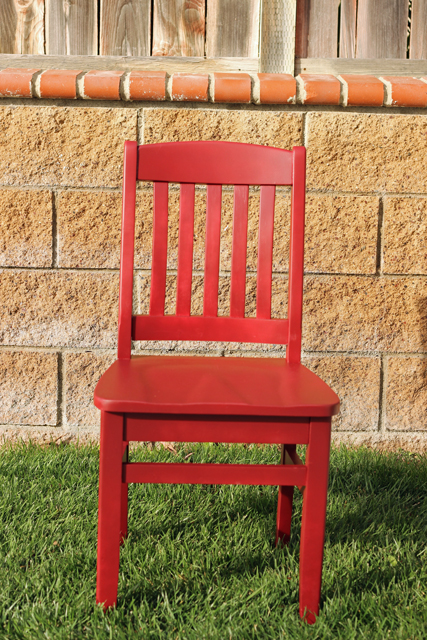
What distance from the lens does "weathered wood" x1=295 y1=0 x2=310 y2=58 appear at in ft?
7.32

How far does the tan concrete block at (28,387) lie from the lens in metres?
2.22

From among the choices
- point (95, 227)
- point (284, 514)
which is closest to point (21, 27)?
point (95, 227)

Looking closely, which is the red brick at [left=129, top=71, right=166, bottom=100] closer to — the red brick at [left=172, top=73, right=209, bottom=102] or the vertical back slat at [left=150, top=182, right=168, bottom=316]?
the red brick at [left=172, top=73, right=209, bottom=102]

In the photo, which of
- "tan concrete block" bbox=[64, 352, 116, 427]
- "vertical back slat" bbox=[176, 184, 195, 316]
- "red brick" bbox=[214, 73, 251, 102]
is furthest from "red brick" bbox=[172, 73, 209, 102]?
"tan concrete block" bbox=[64, 352, 116, 427]

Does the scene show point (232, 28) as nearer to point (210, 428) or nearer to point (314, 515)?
point (210, 428)

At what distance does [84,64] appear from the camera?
7.31 ft

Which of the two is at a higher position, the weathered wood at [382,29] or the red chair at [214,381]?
the weathered wood at [382,29]

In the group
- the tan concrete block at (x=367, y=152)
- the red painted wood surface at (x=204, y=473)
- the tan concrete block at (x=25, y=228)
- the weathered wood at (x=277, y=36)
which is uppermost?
the weathered wood at (x=277, y=36)

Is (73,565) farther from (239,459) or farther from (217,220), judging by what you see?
(217,220)

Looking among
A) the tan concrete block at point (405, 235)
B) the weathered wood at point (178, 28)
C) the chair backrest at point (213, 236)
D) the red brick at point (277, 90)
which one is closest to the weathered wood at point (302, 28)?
the red brick at point (277, 90)

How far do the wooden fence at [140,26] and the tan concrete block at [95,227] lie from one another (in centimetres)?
60

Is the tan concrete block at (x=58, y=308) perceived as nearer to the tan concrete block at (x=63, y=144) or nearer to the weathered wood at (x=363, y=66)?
the tan concrete block at (x=63, y=144)

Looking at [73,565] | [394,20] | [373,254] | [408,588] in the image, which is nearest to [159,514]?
[73,565]

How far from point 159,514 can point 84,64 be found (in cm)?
172
